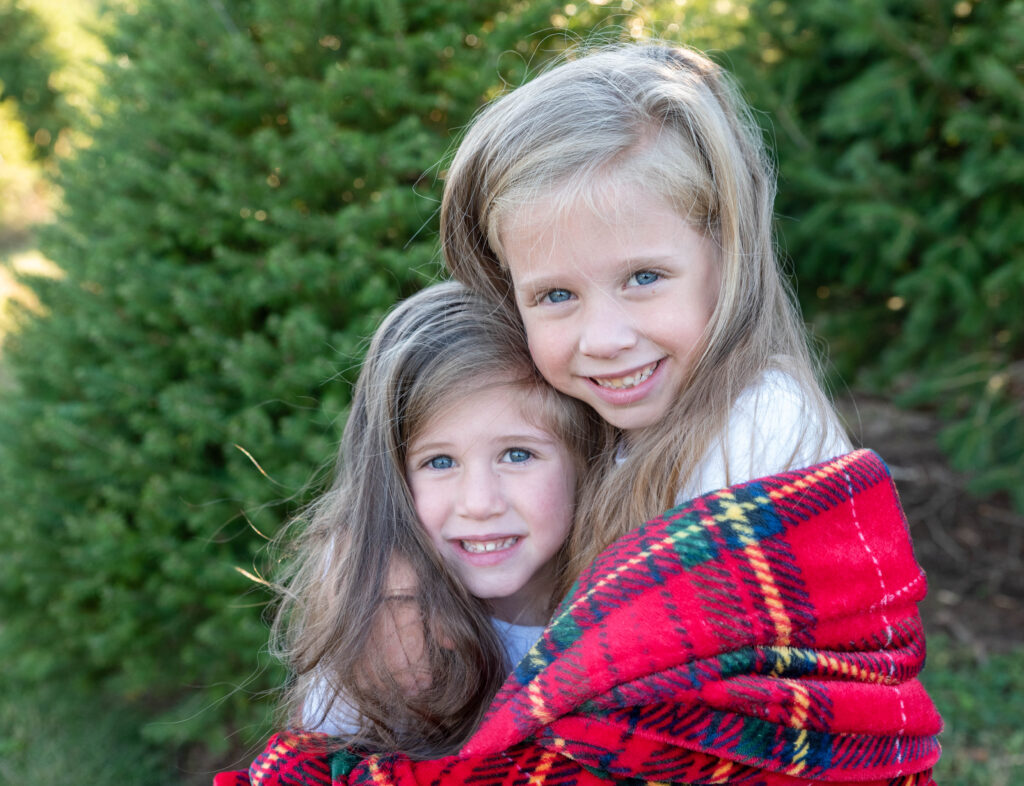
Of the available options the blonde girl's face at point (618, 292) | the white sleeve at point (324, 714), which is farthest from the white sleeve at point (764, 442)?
the white sleeve at point (324, 714)

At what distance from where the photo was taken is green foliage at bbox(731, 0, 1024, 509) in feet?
10.5

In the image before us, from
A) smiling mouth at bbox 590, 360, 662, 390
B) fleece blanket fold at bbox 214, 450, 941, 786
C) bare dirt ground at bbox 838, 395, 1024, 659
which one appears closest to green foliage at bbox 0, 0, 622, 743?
smiling mouth at bbox 590, 360, 662, 390

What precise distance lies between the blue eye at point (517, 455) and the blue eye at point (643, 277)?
1.45ft

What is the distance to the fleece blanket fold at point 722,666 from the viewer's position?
121 centimetres

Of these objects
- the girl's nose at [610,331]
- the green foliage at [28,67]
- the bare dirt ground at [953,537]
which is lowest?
the bare dirt ground at [953,537]

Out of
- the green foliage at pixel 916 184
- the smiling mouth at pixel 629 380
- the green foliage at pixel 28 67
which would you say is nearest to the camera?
the smiling mouth at pixel 629 380

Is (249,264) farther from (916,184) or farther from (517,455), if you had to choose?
(916,184)

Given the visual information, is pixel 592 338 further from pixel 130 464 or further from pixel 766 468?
pixel 130 464

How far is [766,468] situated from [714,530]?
0.24 metres

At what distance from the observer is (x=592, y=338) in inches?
60.9

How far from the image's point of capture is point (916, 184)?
3.46 m

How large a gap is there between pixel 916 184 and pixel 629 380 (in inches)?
96.1

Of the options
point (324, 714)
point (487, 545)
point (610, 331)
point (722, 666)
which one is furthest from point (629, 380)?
point (324, 714)

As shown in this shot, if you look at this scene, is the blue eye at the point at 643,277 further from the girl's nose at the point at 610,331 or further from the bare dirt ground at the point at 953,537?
the bare dirt ground at the point at 953,537
